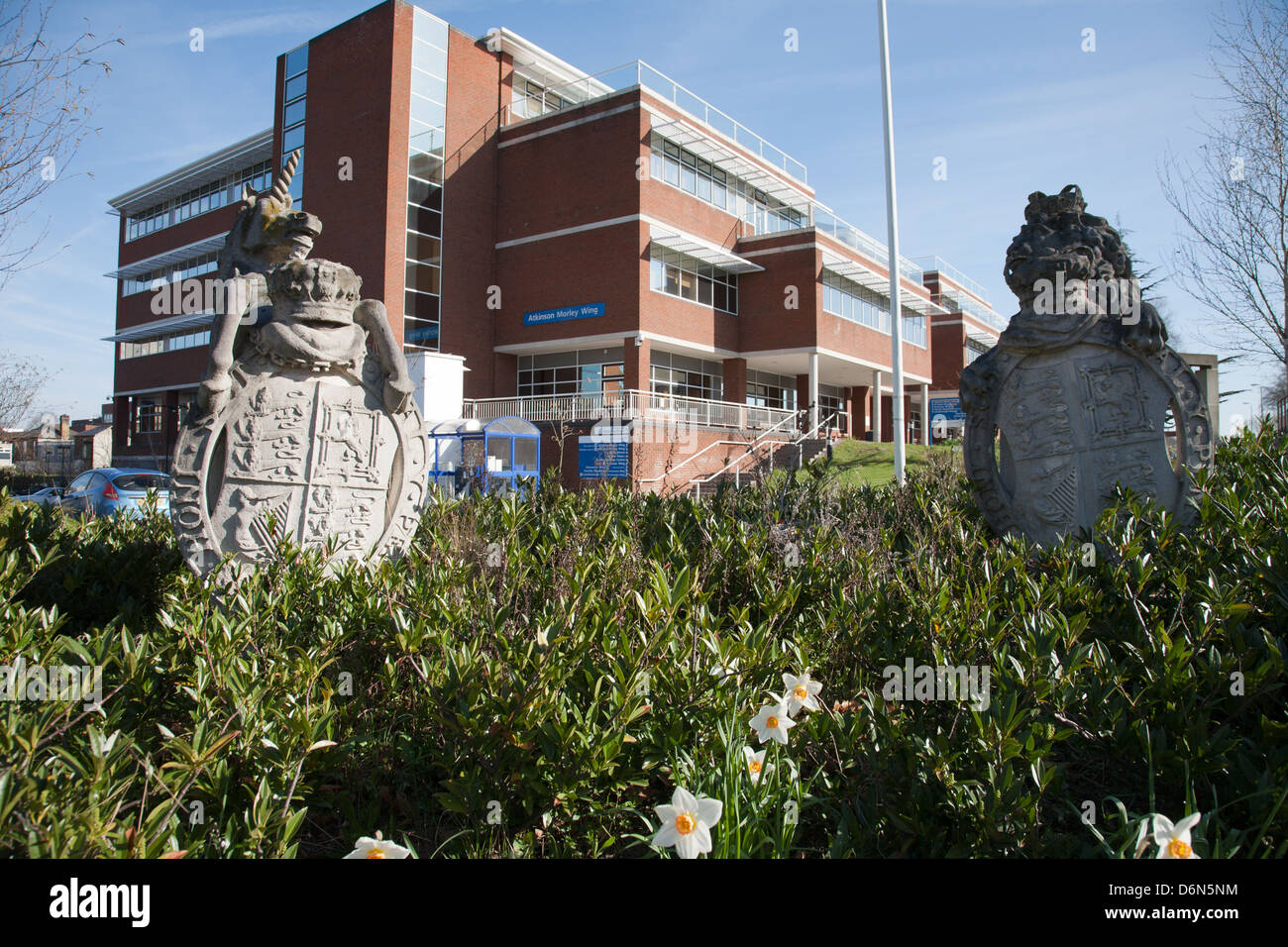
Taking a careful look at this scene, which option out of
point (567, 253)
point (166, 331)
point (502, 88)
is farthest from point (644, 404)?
point (166, 331)

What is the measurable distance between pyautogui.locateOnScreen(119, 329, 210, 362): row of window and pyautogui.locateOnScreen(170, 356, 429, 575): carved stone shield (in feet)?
131

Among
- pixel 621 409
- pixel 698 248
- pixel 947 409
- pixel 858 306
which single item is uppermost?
pixel 698 248

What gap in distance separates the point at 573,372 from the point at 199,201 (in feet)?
84.7

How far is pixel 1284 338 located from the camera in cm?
1259

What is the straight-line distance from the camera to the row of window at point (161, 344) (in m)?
40.6

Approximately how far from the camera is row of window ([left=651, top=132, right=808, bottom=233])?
30.1 m

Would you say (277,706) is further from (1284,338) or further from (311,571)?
(1284,338)

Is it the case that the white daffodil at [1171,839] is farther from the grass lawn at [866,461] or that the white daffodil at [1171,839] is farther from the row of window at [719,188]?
the row of window at [719,188]

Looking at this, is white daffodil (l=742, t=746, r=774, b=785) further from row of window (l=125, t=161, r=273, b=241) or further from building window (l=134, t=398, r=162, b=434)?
building window (l=134, t=398, r=162, b=434)

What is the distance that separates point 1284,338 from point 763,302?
22201 millimetres

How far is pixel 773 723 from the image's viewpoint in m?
2.40

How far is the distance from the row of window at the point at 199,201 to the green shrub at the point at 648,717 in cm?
3963

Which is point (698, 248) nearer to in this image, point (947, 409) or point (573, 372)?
point (573, 372)

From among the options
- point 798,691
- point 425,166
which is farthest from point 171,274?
point 798,691
